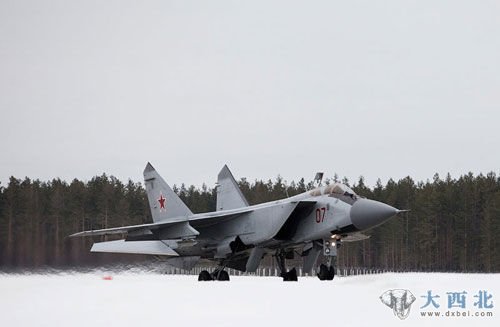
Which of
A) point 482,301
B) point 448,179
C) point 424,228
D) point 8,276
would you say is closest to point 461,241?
point 424,228

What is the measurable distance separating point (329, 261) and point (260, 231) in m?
3.11

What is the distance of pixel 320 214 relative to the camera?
85.4 feet

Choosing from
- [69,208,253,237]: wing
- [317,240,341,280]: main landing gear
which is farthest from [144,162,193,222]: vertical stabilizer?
[317,240,341,280]: main landing gear

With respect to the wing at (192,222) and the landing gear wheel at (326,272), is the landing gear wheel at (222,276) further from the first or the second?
the landing gear wheel at (326,272)

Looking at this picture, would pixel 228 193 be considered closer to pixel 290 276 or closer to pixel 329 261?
pixel 290 276

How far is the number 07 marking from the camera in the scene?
25891 millimetres

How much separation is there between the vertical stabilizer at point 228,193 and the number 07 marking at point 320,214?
7.20 metres

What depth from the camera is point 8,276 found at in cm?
2697

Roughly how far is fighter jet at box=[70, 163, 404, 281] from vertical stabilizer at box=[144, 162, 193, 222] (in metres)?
0.04

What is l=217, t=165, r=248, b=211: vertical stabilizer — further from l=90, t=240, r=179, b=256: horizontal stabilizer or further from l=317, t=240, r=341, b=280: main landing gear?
l=317, t=240, r=341, b=280: main landing gear

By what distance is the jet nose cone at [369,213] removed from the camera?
24484 mm

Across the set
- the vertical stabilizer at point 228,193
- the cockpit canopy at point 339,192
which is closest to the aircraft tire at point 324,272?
the cockpit canopy at point 339,192

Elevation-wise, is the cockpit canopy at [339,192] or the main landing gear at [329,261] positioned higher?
the cockpit canopy at [339,192]

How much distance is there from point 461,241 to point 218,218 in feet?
158
